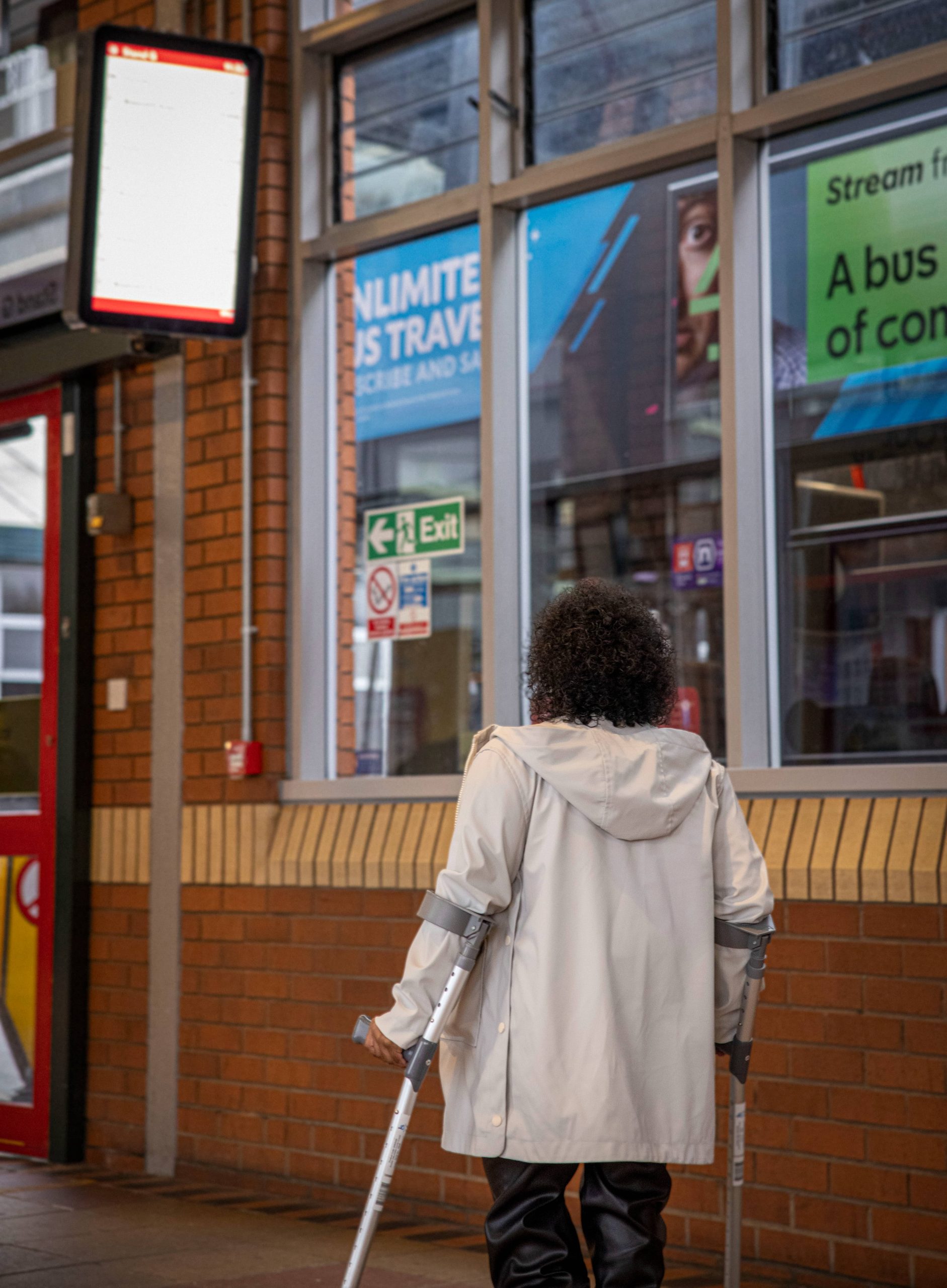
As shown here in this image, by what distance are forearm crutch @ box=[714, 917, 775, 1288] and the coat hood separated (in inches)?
11.0

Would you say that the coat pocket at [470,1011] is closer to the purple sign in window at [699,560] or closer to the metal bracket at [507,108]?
the purple sign in window at [699,560]

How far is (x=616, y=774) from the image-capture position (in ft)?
10.1

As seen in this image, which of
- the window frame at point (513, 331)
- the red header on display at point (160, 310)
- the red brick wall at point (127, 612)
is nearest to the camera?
the window frame at point (513, 331)

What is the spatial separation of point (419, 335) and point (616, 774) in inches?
127

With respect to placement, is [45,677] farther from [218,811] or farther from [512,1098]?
[512,1098]

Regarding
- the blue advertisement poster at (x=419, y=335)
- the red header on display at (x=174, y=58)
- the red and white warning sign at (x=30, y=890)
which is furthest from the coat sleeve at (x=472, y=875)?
the red and white warning sign at (x=30, y=890)

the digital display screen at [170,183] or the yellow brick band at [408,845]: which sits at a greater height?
the digital display screen at [170,183]

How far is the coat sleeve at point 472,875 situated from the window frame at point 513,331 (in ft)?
5.21

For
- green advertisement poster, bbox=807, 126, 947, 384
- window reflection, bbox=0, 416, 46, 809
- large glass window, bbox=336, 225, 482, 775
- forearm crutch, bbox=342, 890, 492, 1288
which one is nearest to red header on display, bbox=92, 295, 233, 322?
large glass window, bbox=336, 225, 482, 775

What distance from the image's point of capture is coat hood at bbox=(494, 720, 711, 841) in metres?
3.08

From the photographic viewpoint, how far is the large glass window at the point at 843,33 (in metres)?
4.64

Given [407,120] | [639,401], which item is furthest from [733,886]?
[407,120]

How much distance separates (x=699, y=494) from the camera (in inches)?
213

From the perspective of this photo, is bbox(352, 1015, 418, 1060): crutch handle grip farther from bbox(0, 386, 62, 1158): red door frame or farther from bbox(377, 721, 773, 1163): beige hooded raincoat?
bbox(0, 386, 62, 1158): red door frame
